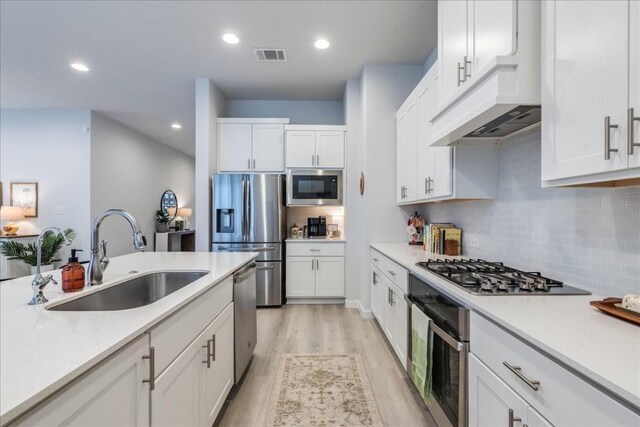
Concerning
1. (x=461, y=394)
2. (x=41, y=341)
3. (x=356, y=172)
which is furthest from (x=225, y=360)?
(x=356, y=172)

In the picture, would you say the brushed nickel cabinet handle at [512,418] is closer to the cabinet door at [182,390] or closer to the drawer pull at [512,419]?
the drawer pull at [512,419]

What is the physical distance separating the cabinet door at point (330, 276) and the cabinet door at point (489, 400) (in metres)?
2.70

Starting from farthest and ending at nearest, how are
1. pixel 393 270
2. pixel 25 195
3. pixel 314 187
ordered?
pixel 25 195, pixel 314 187, pixel 393 270

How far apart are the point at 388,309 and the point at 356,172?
1964 millimetres

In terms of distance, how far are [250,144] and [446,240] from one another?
285 cm

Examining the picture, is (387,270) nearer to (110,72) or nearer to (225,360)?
(225,360)

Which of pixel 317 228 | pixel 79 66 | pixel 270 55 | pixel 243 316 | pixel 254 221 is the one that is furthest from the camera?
pixel 317 228

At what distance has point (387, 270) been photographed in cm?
263

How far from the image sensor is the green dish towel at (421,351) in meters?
1.61

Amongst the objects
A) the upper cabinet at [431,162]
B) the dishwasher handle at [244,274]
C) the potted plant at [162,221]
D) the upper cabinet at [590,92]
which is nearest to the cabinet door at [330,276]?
the upper cabinet at [431,162]

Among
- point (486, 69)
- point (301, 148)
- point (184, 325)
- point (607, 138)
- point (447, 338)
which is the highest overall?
point (301, 148)

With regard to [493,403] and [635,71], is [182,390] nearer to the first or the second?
[493,403]

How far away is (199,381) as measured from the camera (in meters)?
1.40

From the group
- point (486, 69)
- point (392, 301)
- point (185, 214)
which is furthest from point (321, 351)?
point (185, 214)
